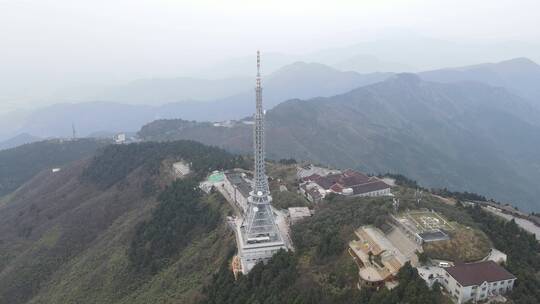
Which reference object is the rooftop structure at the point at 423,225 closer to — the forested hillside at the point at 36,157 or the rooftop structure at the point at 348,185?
the rooftop structure at the point at 348,185

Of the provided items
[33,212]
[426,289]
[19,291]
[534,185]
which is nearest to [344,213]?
[426,289]

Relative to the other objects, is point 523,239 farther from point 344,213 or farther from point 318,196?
point 318,196

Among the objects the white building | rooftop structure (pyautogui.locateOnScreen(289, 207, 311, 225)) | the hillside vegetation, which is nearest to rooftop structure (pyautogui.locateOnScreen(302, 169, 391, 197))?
rooftop structure (pyautogui.locateOnScreen(289, 207, 311, 225))

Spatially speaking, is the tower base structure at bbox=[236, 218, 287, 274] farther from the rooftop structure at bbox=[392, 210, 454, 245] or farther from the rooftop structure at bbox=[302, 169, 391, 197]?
the rooftop structure at bbox=[302, 169, 391, 197]

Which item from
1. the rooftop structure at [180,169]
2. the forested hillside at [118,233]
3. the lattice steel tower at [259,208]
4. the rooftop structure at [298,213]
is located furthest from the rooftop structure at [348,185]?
the rooftop structure at [180,169]

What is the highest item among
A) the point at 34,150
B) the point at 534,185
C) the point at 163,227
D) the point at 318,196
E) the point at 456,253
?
the point at 456,253

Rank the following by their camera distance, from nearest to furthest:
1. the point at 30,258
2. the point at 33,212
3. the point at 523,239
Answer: the point at 523,239 → the point at 30,258 → the point at 33,212

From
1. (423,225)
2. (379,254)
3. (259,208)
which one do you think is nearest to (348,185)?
(259,208)
